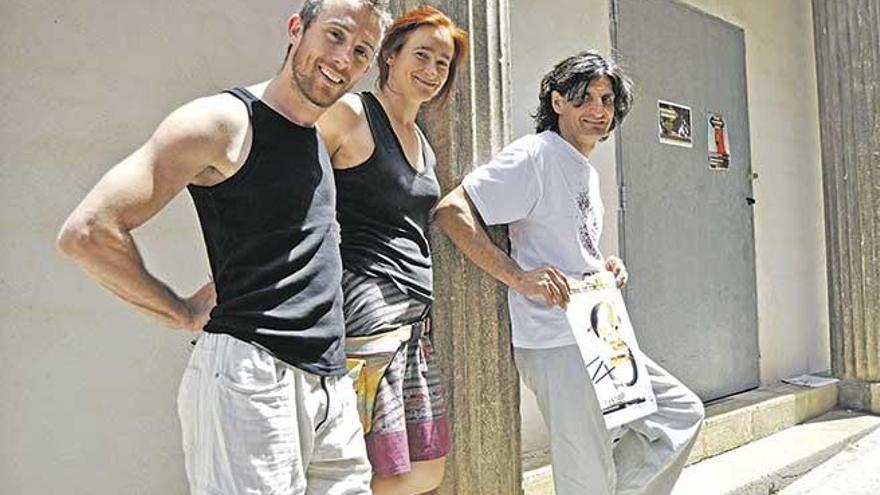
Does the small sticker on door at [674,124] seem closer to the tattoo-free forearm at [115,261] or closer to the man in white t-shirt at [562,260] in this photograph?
the man in white t-shirt at [562,260]

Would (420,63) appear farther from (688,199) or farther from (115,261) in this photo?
(688,199)

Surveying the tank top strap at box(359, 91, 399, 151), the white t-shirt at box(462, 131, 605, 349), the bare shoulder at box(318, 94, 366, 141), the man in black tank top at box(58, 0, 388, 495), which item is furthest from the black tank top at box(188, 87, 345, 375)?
the white t-shirt at box(462, 131, 605, 349)

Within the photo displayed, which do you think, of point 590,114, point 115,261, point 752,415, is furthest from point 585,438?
point 752,415

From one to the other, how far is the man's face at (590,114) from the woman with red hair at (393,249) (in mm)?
592

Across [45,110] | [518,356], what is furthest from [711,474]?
[45,110]

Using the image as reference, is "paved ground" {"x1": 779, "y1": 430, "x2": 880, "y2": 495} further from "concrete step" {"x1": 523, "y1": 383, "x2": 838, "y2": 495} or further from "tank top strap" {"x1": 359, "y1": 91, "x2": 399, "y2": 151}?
"concrete step" {"x1": 523, "y1": 383, "x2": 838, "y2": 495}

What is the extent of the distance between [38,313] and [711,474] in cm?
314

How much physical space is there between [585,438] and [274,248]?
124 cm

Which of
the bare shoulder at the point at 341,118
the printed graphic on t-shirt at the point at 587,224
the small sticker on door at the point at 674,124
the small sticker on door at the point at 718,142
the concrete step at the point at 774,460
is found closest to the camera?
the bare shoulder at the point at 341,118

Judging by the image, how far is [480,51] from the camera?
2357 millimetres

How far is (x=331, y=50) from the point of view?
1.55m

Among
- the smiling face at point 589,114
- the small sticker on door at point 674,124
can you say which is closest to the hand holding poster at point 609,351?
the smiling face at point 589,114

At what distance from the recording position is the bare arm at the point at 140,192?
1305mm

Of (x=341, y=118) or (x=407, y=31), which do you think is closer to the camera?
(x=341, y=118)
